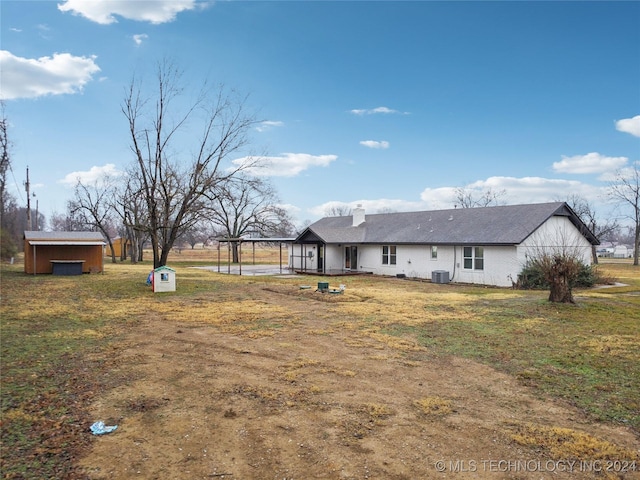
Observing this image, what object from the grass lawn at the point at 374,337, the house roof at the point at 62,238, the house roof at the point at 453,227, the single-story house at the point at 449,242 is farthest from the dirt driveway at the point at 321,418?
the house roof at the point at 62,238

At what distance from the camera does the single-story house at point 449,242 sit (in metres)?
21.9

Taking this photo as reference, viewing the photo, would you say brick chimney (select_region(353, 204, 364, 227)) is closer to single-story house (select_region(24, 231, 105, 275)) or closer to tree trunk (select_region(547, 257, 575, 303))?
single-story house (select_region(24, 231, 105, 275))

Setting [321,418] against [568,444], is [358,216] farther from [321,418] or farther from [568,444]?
[568,444]

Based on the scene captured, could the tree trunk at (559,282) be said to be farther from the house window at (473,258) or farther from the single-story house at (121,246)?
the single-story house at (121,246)

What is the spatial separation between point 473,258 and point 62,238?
85.8 feet

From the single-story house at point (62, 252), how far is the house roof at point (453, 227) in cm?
1425

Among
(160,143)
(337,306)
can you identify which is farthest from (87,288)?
(337,306)

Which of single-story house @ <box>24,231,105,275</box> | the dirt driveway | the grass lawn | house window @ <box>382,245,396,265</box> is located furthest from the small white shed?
house window @ <box>382,245,396,265</box>

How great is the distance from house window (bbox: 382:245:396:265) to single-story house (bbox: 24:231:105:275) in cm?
1913

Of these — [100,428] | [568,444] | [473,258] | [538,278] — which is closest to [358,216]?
[473,258]

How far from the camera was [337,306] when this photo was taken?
14.2 metres

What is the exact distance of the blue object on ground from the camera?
4.43 metres

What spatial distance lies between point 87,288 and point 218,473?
59.7ft

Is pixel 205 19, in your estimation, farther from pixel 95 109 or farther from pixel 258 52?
pixel 95 109
